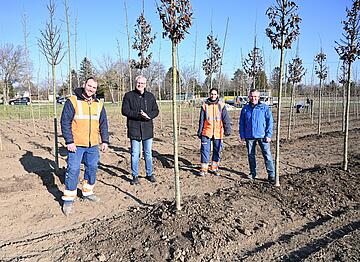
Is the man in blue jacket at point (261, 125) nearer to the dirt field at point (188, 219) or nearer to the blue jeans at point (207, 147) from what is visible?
the dirt field at point (188, 219)

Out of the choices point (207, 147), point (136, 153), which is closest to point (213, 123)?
point (207, 147)

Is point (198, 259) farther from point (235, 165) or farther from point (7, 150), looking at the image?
point (7, 150)

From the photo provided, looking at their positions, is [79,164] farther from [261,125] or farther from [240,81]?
[240,81]

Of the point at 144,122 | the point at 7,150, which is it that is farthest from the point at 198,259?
the point at 7,150

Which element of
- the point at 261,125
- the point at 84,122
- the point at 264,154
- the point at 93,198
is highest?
the point at 84,122

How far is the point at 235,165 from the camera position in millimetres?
7246

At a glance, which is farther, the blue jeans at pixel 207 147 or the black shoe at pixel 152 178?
the blue jeans at pixel 207 147

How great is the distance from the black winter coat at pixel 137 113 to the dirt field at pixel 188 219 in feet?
3.26

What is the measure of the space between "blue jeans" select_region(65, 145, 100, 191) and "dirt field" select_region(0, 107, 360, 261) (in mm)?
420

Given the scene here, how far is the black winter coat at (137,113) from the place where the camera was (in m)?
5.60

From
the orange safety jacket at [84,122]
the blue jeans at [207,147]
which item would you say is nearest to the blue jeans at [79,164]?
the orange safety jacket at [84,122]

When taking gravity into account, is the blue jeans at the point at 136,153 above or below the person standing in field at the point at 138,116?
below

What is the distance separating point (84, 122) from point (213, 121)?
8.67 ft

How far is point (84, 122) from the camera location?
4547 mm
